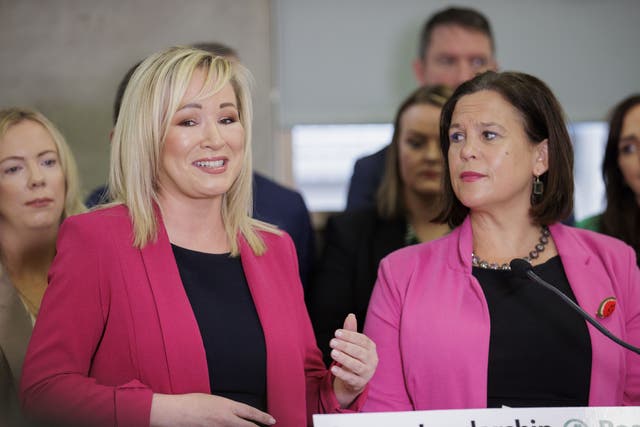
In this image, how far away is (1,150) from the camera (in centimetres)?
248

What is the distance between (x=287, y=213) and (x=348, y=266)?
36 cm

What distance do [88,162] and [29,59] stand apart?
57cm

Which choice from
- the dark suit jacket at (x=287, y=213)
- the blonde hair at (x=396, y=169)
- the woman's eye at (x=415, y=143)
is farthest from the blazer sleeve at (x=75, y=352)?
the woman's eye at (x=415, y=143)

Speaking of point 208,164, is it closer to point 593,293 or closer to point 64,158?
point 64,158

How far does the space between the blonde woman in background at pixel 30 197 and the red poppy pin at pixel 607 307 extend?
1556 millimetres

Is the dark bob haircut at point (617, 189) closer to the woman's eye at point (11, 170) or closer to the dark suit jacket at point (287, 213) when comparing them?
the dark suit jacket at point (287, 213)

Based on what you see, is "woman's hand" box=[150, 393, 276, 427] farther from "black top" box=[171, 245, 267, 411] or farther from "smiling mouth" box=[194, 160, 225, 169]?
"smiling mouth" box=[194, 160, 225, 169]

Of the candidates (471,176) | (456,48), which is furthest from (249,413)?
(456,48)

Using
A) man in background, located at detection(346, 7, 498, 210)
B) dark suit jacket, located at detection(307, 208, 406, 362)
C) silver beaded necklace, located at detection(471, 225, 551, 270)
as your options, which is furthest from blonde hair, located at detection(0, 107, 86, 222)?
man in background, located at detection(346, 7, 498, 210)

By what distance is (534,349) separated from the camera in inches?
84.4

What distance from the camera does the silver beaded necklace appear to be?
7.45 ft

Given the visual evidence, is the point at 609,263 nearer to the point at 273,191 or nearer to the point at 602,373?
the point at 602,373

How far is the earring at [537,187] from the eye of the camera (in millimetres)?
2387

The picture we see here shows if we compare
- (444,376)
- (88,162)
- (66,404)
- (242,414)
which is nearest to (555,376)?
(444,376)
